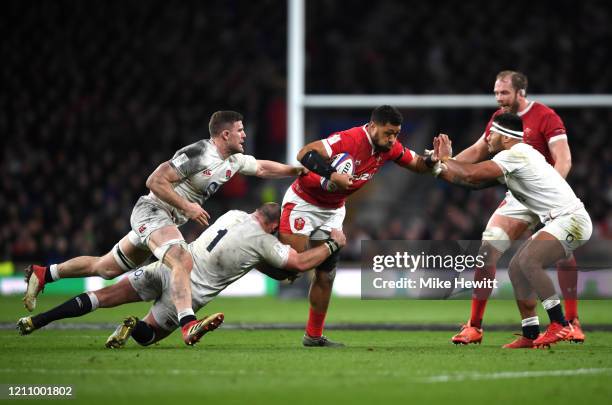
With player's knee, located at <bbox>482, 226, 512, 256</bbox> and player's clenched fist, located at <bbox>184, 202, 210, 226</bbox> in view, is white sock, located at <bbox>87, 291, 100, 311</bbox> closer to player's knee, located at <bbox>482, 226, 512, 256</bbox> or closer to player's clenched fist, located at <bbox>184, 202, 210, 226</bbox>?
player's clenched fist, located at <bbox>184, 202, 210, 226</bbox>

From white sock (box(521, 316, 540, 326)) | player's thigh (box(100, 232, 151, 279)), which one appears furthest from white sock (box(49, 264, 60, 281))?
white sock (box(521, 316, 540, 326))

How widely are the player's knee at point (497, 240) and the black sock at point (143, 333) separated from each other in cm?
321

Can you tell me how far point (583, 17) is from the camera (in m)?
22.9

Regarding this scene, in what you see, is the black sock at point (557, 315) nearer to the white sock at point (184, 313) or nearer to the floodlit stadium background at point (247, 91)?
the white sock at point (184, 313)

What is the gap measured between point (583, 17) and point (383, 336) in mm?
13864

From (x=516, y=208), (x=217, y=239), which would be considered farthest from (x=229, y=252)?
(x=516, y=208)

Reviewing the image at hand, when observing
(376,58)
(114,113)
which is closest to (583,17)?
(376,58)

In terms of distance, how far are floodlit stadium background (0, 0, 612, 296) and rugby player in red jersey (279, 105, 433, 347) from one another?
8.72 metres

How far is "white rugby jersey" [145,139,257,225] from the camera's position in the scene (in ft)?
32.4

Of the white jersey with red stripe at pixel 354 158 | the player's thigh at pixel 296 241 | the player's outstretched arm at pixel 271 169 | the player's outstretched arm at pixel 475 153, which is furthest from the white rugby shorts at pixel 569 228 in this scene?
the player's outstretched arm at pixel 271 169

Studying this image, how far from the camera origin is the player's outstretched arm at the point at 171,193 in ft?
30.8

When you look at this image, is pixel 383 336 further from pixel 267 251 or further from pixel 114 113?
pixel 114 113

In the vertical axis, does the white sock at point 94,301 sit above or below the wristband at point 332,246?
below

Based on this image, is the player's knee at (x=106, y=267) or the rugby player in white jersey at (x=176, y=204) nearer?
the rugby player in white jersey at (x=176, y=204)
